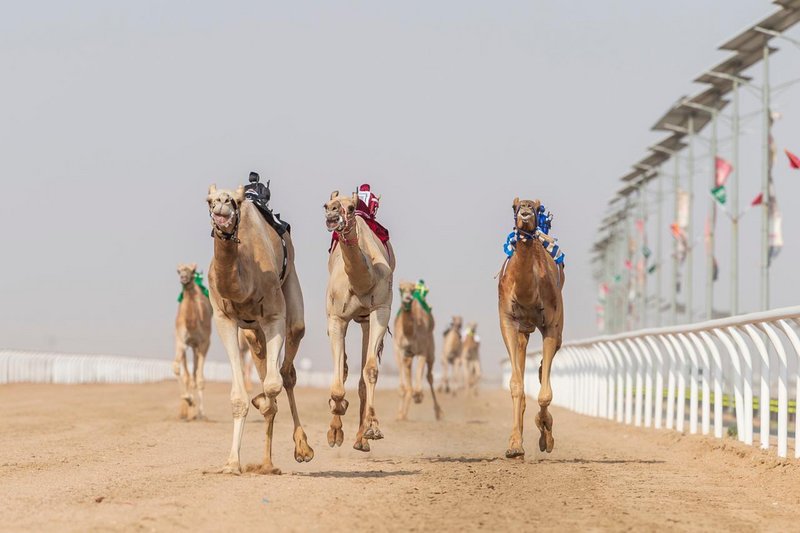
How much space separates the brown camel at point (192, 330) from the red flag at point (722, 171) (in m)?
18.7

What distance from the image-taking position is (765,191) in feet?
106

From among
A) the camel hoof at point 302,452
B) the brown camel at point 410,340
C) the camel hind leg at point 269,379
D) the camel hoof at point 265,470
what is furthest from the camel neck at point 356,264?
the brown camel at point 410,340

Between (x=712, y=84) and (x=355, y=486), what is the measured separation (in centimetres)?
3170

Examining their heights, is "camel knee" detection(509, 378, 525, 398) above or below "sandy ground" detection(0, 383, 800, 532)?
above

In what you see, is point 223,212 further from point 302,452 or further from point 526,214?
point 526,214

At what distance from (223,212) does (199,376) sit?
12.9 m

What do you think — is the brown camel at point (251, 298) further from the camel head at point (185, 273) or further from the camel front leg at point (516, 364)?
the camel head at point (185, 273)

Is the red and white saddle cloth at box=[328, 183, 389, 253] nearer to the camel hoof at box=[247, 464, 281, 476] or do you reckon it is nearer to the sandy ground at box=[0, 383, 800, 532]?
the sandy ground at box=[0, 383, 800, 532]

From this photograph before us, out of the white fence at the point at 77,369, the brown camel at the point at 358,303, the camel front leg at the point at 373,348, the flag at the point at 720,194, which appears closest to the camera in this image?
the brown camel at the point at 358,303

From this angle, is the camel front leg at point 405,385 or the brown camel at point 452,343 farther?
the brown camel at point 452,343

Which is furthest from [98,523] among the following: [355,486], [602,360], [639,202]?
[639,202]

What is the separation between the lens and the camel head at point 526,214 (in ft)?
46.7

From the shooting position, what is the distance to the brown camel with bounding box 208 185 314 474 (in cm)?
1203

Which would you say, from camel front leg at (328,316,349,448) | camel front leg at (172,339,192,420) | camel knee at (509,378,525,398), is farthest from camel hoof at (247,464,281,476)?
camel front leg at (172,339,192,420)
